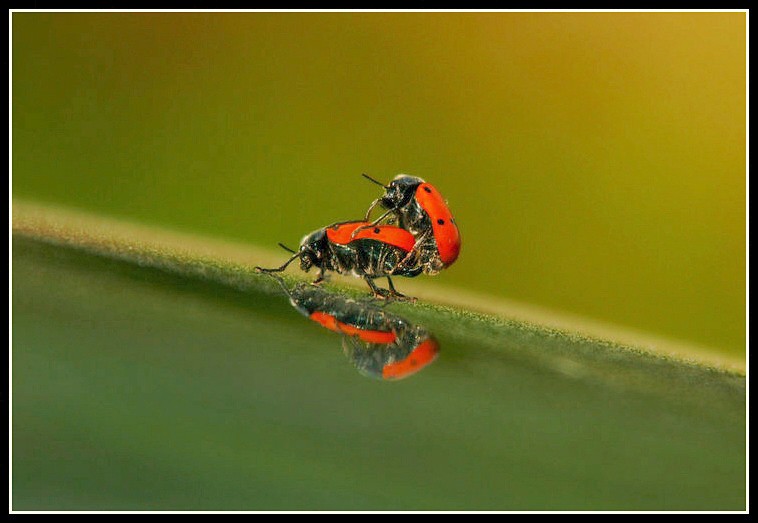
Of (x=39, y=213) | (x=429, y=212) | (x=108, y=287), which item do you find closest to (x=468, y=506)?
(x=108, y=287)

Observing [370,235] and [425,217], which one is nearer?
[370,235]

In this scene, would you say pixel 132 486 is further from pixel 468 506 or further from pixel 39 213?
pixel 39 213

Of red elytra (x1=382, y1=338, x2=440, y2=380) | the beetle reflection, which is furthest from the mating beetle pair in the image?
red elytra (x1=382, y1=338, x2=440, y2=380)

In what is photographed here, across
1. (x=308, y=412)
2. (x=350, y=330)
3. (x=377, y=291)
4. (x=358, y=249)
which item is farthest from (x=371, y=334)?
(x=358, y=249)

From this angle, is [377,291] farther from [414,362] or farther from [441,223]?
[441,223]

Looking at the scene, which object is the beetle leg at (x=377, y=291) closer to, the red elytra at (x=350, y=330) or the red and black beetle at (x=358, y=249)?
the red and black beetle at (x=358, y=249)

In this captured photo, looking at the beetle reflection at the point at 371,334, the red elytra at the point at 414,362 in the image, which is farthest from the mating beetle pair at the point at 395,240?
the red elytra at the point at 414,362
